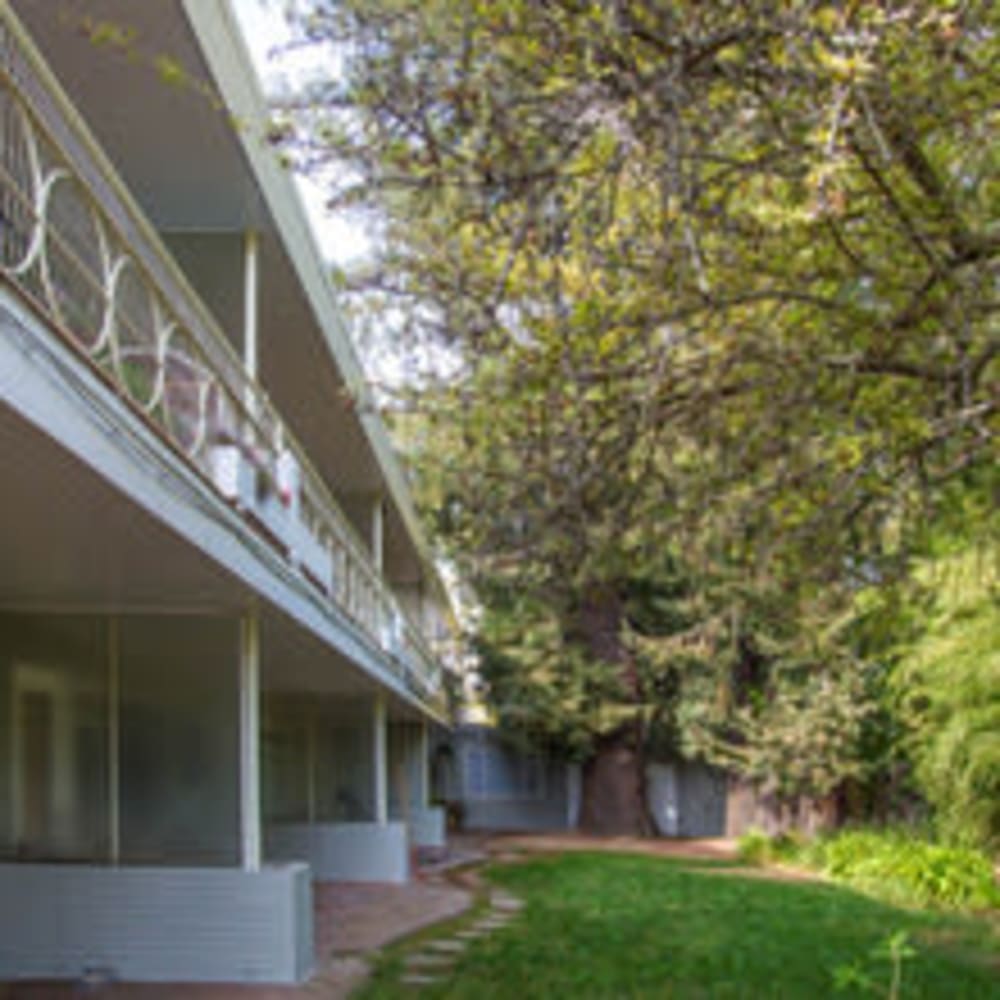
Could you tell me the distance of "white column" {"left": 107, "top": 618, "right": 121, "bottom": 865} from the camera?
8.83 meters


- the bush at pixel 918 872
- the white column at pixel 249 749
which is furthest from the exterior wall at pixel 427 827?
the white column at pixel 249 749

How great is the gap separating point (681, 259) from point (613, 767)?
2291cm

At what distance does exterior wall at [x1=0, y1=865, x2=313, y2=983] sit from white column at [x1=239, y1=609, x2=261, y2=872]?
0.20 m

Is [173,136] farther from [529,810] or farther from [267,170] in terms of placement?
[529,810]

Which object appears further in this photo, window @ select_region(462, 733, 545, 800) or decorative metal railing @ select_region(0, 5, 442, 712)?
window @ select_region(462, 733, 545, 800)

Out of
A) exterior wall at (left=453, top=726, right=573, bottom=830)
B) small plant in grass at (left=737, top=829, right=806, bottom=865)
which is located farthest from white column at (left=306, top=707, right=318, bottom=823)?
exterior wall at (left=453, top=726, right=573, bottom=830)

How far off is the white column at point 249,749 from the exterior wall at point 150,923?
0.66 feet

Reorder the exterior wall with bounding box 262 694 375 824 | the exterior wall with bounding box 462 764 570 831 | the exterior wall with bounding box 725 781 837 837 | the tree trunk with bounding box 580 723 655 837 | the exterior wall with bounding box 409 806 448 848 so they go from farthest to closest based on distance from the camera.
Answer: the exterior wall with bounding box 462 764 570 831 < the tree trunk with bounding box 580 723 655 837 < the exterior wall with bounding box 725 781 837 837 < the exterior wall with bounding box 409 806 448 848 < the exterior wall with bounding box 262 694 375 824

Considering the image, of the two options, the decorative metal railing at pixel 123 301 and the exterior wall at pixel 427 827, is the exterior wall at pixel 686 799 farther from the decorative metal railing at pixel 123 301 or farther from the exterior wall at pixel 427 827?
the decorative metal railing at pixel 123 301

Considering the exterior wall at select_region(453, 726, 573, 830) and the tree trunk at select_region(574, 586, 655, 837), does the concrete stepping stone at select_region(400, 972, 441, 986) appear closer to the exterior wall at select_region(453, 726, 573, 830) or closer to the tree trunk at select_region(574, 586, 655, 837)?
the tree trunk at select_region(574, 586, 655, 837)

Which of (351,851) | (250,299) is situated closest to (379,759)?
(351,851)

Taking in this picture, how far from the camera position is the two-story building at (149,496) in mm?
5316

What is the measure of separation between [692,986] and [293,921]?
2760 millimetres

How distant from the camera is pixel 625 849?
79.0 ft
